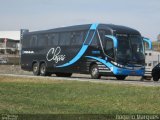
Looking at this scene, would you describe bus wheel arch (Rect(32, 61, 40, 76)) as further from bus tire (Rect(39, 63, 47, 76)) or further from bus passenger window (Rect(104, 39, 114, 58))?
bus passenger window (Rect(104, 39, 114, 58))

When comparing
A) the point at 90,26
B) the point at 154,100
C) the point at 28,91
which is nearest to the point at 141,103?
the point at 154,100

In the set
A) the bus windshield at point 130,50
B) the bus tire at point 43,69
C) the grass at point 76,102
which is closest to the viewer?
the grass at point 76,102

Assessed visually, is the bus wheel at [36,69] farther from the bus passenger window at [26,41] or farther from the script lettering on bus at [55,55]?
the bus passenger window at [26,41]

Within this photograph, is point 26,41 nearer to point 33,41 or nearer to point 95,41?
point 33,41

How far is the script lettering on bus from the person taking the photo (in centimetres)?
3425

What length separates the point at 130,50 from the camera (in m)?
29.8

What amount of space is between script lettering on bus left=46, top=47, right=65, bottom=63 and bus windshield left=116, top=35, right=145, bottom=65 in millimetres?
5674

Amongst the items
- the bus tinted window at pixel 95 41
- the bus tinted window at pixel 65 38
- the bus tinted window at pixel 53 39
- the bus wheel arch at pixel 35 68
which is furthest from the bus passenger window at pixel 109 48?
the bus wheel arch at pixel 35 68

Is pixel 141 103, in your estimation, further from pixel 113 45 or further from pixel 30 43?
pixel 30 43

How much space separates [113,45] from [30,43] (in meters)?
10.4

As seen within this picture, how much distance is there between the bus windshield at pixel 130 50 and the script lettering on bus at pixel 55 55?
5674 millimetres

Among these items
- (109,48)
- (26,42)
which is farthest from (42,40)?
(109,48)

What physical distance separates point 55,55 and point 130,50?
22.9 feet

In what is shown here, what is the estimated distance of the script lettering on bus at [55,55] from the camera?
34.2 m
